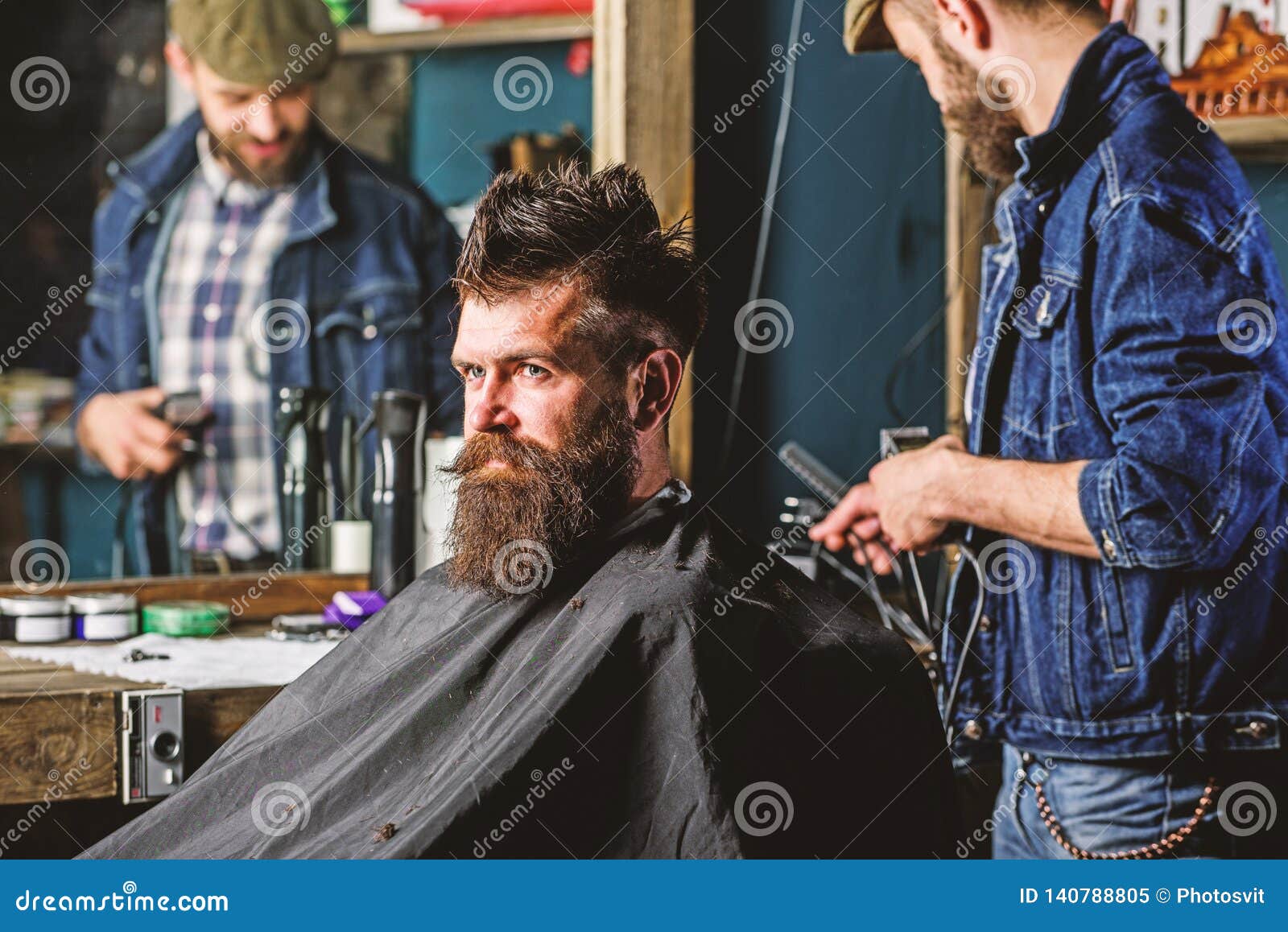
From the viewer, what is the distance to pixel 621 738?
1.29 m

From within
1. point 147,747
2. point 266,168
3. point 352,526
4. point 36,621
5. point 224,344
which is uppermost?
point 266,168

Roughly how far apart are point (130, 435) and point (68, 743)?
2.71 feet

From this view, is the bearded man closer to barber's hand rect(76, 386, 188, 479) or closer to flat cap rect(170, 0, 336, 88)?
barber's hand rect(76, 386, 188, 479)

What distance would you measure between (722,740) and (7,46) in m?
1.91

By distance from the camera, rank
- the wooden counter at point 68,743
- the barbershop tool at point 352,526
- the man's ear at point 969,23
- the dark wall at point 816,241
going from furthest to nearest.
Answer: the dark wall at point 816,241
the barbershop tool at point 352,526
the man's ear at point 969,23
the wooden counter at point 68,743

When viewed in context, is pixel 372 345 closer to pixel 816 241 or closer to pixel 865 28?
pixel 816 241

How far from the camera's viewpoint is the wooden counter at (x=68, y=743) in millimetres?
1680

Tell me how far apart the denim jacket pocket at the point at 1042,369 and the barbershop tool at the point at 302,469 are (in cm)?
138

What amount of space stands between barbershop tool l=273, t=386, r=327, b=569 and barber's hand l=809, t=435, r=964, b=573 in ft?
3.46

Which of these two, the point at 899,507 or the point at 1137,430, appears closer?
the point at 1137,430

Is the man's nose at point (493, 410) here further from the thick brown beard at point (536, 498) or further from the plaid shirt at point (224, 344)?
the plaid shirt at point (224, 344)

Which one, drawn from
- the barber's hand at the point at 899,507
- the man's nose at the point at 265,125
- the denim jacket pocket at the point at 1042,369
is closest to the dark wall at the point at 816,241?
the barber's hand at the point at 899,507

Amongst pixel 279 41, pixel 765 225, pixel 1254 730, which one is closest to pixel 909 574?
pixel 765 225

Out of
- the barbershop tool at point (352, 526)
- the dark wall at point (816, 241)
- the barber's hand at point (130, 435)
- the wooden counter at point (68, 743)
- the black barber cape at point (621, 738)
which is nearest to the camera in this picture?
the black barber cape at point (621, 738)
